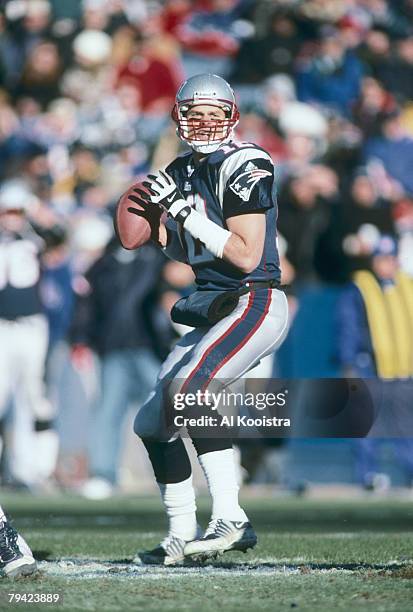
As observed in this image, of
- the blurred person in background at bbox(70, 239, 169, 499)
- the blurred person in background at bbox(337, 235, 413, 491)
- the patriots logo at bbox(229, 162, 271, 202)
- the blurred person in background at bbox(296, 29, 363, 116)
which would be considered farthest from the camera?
the blurred person in background at bbox(296, 29, 363, 116)

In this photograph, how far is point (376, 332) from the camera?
35.6 ft

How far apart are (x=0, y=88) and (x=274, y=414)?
10.7m

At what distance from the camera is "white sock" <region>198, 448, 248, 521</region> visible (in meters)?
5.45

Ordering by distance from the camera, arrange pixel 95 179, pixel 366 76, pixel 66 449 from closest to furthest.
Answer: pixel 66 449 → pixel 95 179 → pixel 366 76

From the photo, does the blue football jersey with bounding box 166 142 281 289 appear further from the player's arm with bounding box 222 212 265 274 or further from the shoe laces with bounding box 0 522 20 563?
the shoe laces with bounding box 0 522 20 563

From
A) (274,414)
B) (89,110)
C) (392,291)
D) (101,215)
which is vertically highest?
(89,110)

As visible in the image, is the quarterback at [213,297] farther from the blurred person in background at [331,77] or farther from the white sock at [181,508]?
the blurred person in background at [331,77]

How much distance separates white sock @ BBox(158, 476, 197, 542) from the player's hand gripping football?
102 centimetres

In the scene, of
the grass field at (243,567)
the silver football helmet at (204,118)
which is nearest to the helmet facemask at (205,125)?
the silver football helmet at (204,118)

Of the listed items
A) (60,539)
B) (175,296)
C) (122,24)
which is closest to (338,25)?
(122,24)

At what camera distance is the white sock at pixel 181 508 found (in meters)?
5.57

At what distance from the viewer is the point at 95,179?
13.6m

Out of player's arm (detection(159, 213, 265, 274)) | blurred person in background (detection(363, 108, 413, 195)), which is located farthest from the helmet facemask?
blurred person in background (detection(363, 108, 413, 195))

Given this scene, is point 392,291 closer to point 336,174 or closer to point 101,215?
point 336,174
